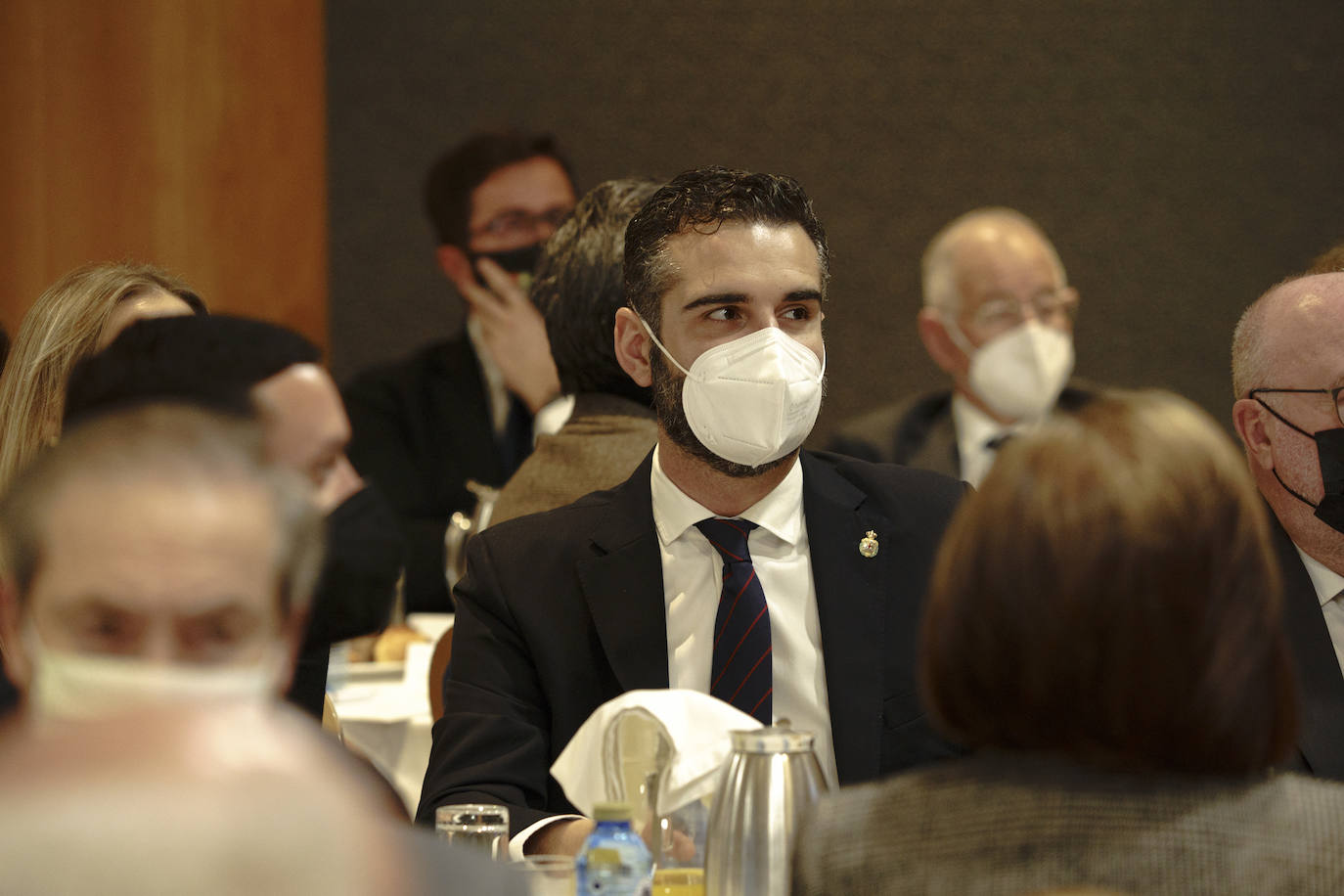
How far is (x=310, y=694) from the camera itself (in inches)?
67.6

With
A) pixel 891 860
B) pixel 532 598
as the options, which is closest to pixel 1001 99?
pixel 532 598

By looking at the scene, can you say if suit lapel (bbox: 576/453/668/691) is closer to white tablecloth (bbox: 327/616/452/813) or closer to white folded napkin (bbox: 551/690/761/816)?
white folded napkin (bbox: 551/690/761/816)

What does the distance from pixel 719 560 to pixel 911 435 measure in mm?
2565

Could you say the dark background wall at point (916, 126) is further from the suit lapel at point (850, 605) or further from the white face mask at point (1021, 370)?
the suit lapel at point (850, 605)

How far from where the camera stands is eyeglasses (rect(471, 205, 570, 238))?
13.3ft

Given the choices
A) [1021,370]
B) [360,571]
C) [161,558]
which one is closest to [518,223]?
[1021,370]

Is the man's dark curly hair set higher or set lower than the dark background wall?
lower

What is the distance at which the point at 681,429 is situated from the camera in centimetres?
188

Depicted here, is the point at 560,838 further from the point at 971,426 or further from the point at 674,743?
the point at 971,426

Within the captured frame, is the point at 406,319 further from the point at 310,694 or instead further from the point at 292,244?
the point at 310,694

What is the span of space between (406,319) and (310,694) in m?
3.23

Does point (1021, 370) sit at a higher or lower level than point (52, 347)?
higher

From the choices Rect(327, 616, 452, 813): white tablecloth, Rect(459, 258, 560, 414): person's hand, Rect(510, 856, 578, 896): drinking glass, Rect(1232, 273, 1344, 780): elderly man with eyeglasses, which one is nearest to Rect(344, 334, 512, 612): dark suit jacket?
Rect(459, 258, 560, 414): person's hand

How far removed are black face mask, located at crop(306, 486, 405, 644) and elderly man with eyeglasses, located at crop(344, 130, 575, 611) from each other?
2610mm
